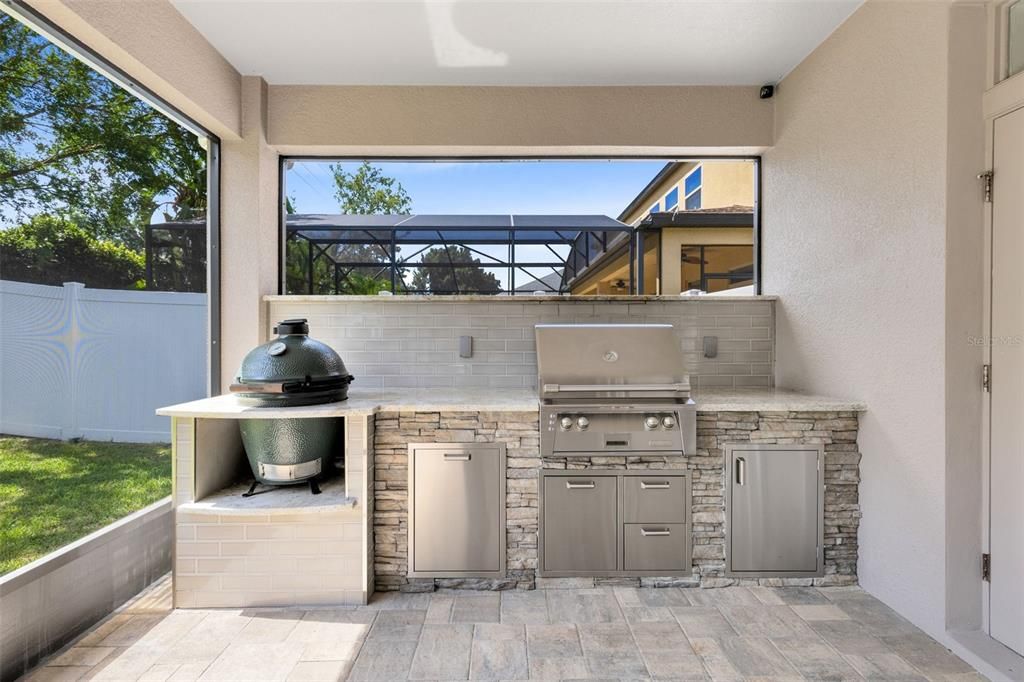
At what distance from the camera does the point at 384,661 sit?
2066mm

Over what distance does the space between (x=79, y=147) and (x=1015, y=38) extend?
13.0 ft

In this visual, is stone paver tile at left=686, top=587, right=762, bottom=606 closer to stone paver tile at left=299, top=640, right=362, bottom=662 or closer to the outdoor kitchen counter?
the outdoor kitchen counter

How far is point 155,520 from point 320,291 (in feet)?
5.54

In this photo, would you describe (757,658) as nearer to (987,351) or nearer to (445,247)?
(987,351)

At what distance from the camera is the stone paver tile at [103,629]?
2189 mm

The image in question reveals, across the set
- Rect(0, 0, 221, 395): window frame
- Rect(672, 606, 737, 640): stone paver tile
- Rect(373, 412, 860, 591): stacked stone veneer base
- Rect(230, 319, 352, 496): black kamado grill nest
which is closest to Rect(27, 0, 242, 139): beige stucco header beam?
Rect(0, 0, 221, 395): window frame

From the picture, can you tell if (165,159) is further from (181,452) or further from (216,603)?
(216,603)

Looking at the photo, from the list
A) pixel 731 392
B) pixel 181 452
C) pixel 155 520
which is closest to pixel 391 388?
pixel 181 452

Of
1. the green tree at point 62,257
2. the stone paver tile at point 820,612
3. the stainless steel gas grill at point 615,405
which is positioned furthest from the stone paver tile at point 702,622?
the green tree at point 62,257

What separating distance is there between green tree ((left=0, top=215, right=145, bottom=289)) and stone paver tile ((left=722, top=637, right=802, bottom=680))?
324 centimetres

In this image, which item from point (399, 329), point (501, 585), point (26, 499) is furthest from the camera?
point (399, 329)

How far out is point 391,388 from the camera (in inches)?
133

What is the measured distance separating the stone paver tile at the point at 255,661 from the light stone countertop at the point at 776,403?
218 centimetres

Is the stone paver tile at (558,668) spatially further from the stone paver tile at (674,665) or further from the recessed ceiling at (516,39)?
the recessed ceiling at (516,39)
